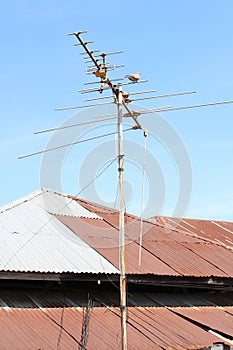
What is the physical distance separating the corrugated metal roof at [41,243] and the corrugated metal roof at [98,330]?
721mm

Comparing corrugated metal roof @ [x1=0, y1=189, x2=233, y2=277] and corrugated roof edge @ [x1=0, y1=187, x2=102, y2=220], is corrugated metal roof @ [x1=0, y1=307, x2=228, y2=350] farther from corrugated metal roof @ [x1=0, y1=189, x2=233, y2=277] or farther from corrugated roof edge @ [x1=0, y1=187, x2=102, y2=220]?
corrugated roof edge @ [x1=0, y1=187, x2=102, y2=220]

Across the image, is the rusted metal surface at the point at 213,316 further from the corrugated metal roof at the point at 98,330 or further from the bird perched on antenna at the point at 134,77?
the bird perched on antenna at the point at 134,77

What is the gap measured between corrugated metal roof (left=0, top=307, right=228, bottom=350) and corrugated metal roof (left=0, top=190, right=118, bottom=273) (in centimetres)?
72

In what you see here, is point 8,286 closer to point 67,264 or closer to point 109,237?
point 67,264

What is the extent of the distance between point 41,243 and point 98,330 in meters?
1.93

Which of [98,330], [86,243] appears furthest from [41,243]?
[98,330]

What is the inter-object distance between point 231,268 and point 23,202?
16.3ft

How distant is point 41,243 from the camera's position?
377 inches

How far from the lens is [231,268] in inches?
478

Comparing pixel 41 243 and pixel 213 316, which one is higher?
pixel 41 243

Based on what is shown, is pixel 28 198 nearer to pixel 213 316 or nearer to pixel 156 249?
pixel 156 249

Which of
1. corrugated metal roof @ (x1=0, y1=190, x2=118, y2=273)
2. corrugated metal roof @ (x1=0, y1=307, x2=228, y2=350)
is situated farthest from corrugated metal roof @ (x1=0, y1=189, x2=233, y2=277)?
corrugated metal roof @ (x1=0, y1=307, x2=228, y2=350)

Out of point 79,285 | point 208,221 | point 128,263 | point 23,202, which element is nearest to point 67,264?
point 79,285

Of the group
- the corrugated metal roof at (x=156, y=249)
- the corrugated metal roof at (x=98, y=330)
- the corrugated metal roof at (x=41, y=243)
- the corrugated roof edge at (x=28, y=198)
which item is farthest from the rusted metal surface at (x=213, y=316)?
the corrugated roof edge at (x=28, y=198)
